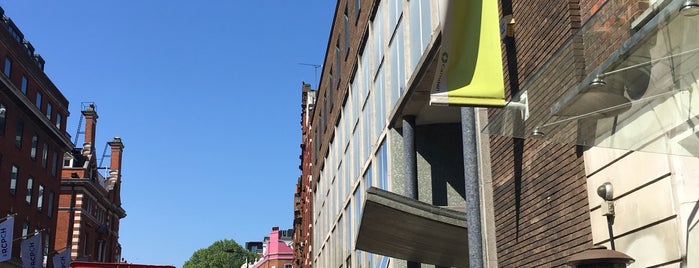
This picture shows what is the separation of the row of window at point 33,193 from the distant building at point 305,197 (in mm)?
19212

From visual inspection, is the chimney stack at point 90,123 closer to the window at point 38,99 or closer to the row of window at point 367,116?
the window at point 38,99

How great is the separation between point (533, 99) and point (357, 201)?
16.0m

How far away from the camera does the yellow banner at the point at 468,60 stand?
23.9ft

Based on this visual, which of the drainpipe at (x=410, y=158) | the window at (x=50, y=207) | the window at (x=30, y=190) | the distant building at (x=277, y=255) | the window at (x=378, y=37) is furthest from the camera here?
the distant building at (x=277, y=255)

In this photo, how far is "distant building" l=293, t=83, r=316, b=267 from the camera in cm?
4488

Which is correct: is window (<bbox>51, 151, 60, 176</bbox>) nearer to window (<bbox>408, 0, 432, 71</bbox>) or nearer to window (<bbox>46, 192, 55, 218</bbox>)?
window (<bbox>46, 192, 55, 218</bbox>)

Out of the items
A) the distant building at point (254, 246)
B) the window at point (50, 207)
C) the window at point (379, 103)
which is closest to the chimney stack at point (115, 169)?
the window at point (50, 207)

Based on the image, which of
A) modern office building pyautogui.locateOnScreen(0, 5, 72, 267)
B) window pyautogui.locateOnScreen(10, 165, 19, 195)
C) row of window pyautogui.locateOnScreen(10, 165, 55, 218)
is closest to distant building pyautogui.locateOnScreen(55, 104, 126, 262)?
modern office building pyautogui.locateOnScreen(0, 5, 72, 267)

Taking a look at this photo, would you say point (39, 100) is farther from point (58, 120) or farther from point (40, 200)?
point (40, 200)

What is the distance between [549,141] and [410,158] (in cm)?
767

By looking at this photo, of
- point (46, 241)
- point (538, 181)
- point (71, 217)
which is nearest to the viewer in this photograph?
point (538, 181)

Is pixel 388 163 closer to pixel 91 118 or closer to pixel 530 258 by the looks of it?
pixel 530 258

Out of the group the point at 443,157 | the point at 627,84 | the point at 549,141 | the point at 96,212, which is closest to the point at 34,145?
→ the point at 96,212

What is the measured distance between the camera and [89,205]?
70.4 meters
